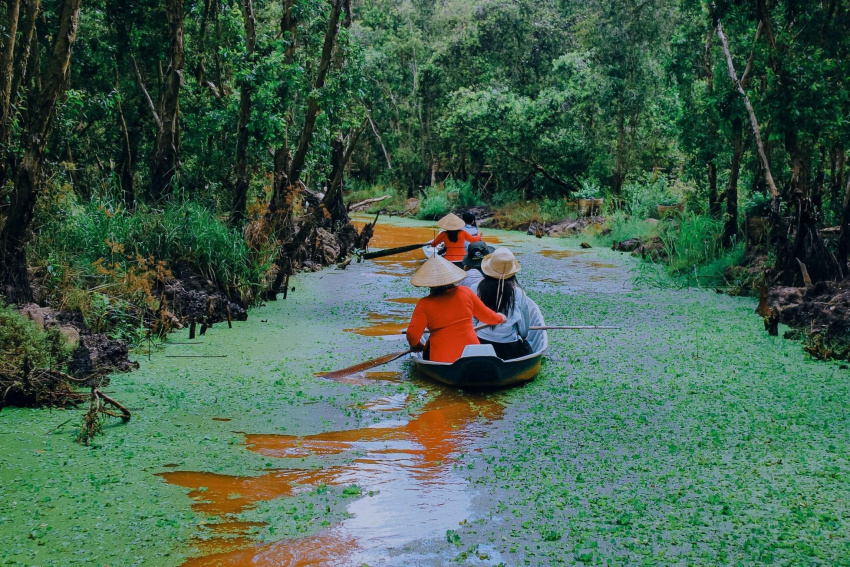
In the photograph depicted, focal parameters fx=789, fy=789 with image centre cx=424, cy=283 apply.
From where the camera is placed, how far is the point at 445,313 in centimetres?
632

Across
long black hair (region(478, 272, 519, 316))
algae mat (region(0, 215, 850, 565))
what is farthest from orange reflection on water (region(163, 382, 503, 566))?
long black hair (region(478, 272, 519, 316))

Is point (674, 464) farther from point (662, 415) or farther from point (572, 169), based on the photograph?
point (572, 169)

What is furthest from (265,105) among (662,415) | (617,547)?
(617,547)

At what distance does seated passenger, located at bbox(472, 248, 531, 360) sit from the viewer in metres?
6.87

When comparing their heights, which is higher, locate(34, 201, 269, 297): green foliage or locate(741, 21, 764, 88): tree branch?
locate(741, 21, 764, 88): tree branch

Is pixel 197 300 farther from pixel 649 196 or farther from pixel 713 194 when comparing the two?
pixel 649 196

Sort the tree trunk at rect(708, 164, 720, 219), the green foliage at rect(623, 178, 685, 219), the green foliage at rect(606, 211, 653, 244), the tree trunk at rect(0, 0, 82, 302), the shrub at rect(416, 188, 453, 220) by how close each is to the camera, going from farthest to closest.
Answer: the shrub at rect(416, 188, 453, 220) → the green foliage at rect(623, 178, 685, 219) → the green foliage at rect(606, 211, 653, 244) → the tree trunk at rect(708, 164, 720, 219) → the tree trunk at rect(0, 0, 82, 302)

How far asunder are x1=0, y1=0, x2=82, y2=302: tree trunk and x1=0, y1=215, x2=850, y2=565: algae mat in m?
1.18

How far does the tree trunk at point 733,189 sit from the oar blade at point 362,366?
6.85 meters

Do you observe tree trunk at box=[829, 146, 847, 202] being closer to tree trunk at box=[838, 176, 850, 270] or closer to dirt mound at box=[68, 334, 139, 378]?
tree trunk at box=[838, 176, 850, 270]

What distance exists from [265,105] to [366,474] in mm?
6427

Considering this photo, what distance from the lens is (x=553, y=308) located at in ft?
33.2

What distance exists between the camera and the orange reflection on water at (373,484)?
3.52 meters

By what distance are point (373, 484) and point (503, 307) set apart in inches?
120
